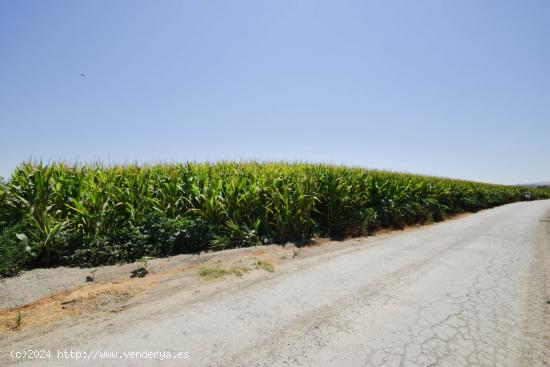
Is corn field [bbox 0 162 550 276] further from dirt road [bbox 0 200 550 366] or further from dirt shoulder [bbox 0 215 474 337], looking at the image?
dirt road [bbox 0 200 550 366]

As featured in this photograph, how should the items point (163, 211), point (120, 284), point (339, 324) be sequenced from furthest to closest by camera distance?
point (163, 211), point (120, 284), point (339, 324)

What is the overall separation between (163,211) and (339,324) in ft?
16.9

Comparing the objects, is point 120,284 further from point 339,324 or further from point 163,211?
point 339,324

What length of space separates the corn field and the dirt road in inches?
88.8

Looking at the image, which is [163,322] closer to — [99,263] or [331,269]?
[99,263]

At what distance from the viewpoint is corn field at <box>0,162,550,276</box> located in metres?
5.46

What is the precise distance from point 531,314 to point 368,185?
286 inches

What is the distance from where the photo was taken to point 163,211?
7.09 m

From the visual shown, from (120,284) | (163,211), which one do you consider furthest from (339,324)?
(163,211)

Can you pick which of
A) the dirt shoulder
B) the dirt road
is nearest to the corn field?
the dirt shoulder

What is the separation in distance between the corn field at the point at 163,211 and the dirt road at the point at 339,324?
225 cm

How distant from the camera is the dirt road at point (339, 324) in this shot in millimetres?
2959

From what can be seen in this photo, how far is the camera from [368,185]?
36.2ft

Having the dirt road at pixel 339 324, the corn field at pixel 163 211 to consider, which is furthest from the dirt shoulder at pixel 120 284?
the corn field at pixel 163 211
